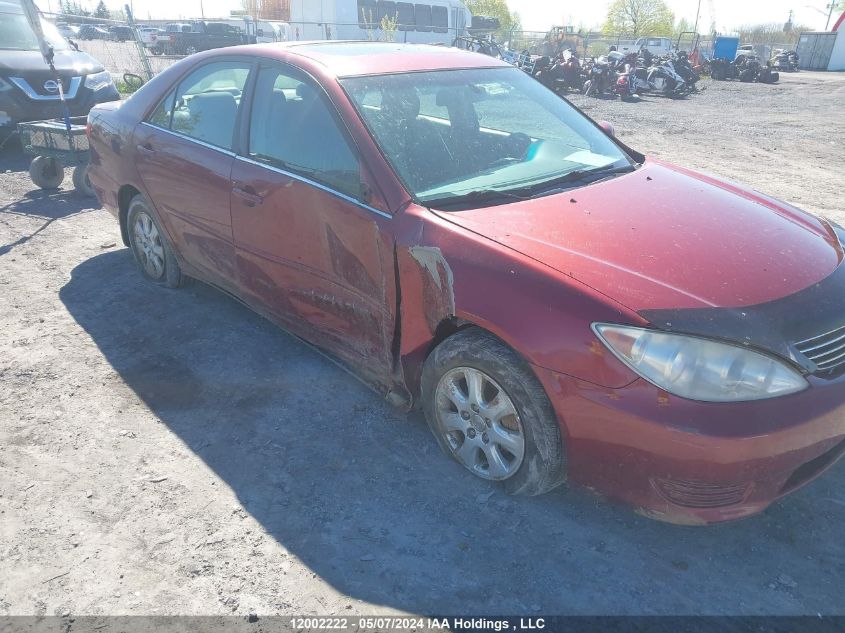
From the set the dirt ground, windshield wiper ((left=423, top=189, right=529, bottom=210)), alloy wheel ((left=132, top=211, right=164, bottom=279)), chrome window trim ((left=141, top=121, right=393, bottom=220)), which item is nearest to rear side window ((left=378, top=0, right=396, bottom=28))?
alloy wheel ((left=132, top=211, right=164, bottom=279))

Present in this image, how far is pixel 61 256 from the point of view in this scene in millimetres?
5430

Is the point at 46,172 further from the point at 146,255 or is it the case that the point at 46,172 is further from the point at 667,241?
the point at 667,241

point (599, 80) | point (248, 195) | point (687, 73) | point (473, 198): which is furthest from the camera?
point (687, 73)

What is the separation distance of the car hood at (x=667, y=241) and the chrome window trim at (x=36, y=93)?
7984 millimetres

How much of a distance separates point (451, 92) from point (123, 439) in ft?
7.91

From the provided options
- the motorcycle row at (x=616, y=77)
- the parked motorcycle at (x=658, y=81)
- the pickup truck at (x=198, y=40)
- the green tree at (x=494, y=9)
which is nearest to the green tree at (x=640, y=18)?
the green tree at (x=494, y=9)

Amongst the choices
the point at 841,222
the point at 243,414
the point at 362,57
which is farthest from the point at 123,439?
the point at 841,222

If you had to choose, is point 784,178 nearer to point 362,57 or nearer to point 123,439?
point 362,57

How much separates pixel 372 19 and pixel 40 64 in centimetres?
2180

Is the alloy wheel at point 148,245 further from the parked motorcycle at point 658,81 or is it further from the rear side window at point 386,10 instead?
the rear side window at point 386,10

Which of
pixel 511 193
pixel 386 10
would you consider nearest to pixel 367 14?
pixel 386 10

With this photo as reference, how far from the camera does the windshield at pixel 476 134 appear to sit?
2.98 metres

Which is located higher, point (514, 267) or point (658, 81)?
point (514, 267)

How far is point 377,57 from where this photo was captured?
349 centimetres
